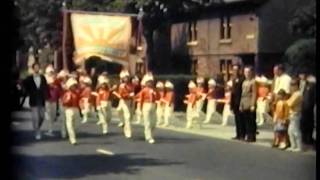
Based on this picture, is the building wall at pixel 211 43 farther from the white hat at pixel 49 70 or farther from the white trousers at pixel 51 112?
the white trousers at pixel 51 112

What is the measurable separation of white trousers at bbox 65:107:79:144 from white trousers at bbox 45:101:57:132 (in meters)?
0.05

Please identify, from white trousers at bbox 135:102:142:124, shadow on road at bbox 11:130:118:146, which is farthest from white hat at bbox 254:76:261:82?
white trousers at bbox 135:102:142:124

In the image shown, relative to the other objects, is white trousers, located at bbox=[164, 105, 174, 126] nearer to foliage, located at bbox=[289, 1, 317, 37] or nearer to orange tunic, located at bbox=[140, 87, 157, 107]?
orange tunic, located at bbox=[140, 87, 157, 107]

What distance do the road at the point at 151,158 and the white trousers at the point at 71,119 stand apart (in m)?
0.04

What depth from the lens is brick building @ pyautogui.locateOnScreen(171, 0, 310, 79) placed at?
8.32 feet

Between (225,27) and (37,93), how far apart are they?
810mm

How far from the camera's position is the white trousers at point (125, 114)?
10.9 ft

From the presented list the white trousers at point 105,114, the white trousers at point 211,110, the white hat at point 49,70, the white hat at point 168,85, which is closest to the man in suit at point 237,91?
the white trousers at point 211,110

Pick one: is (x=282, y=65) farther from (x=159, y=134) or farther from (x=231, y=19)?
(x=159, y=134)

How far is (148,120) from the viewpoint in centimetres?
351

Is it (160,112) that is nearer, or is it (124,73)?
(124,73)

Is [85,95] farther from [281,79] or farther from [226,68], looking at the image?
[281,79]

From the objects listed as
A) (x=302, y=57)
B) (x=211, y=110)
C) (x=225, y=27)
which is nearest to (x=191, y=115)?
(x=211, y=110)

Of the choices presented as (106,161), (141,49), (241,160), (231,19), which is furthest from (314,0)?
(106,161)
